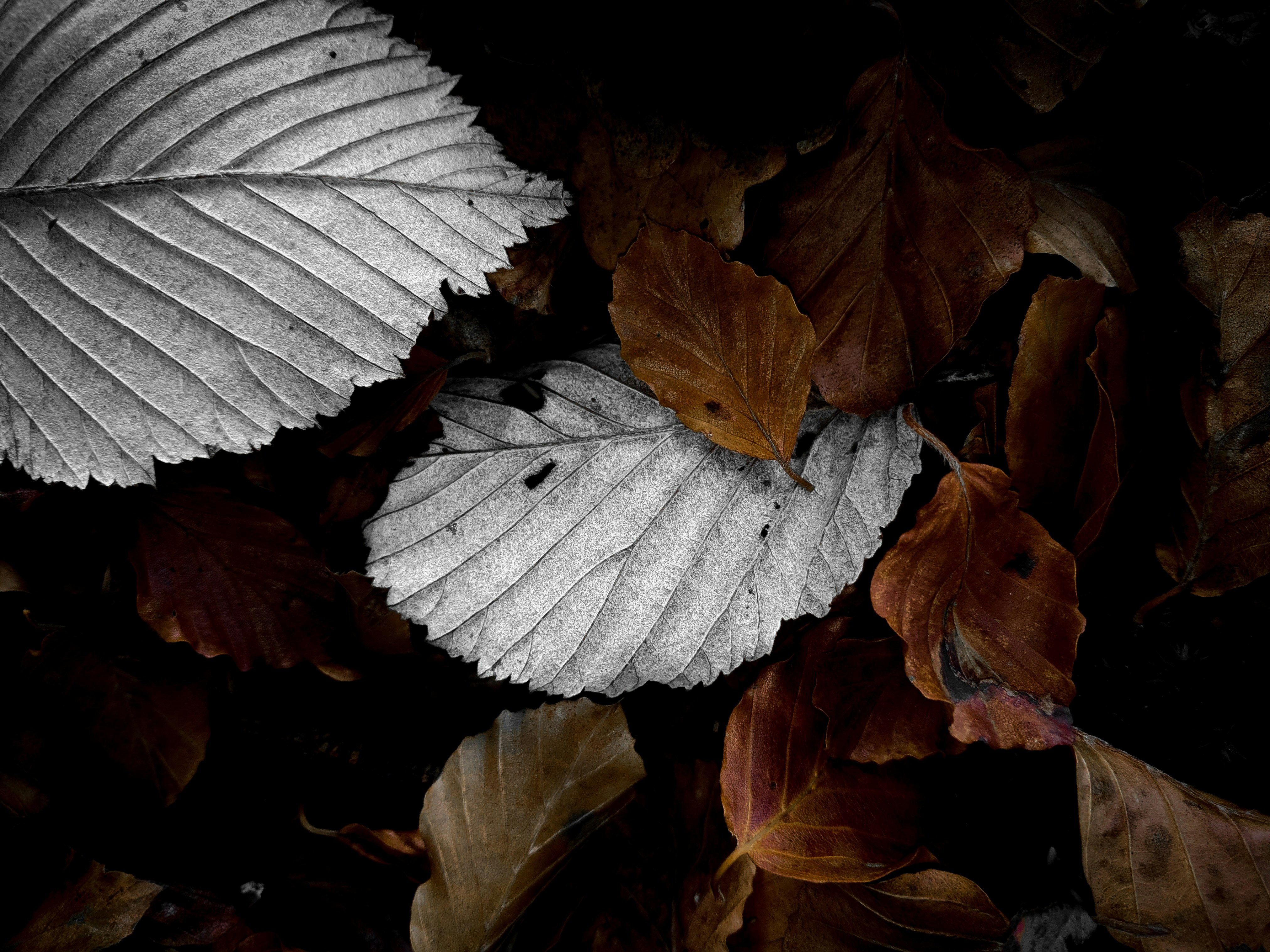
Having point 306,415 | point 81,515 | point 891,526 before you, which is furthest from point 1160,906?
point 81,515

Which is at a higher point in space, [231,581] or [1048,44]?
[231,581]

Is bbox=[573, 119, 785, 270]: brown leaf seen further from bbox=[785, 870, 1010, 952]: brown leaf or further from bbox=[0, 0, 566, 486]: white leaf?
bbox=[785, 870, 1010, 952]: brown leaf

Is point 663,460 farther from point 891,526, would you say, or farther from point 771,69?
point 771,69

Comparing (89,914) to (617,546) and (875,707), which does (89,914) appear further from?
(875,707)

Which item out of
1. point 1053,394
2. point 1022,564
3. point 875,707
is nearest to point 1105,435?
point 1053,394

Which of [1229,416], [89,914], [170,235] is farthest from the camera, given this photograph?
[89,914]

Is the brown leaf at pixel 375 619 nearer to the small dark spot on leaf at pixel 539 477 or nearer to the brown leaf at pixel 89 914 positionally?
the small dark spot on leaf at pixel 539 477

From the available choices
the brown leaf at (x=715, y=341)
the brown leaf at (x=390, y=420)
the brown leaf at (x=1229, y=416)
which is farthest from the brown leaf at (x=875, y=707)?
the brown leaf at (x=390, y=420)

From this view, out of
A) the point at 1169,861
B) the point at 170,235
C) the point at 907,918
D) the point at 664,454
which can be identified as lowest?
the point at 1169,861

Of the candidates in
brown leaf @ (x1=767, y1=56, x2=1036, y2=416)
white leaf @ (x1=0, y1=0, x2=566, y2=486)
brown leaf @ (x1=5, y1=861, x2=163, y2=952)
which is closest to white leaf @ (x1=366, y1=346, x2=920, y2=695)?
brown leaf @ (x1=767, y1=56, x2=1036, y2=416)
